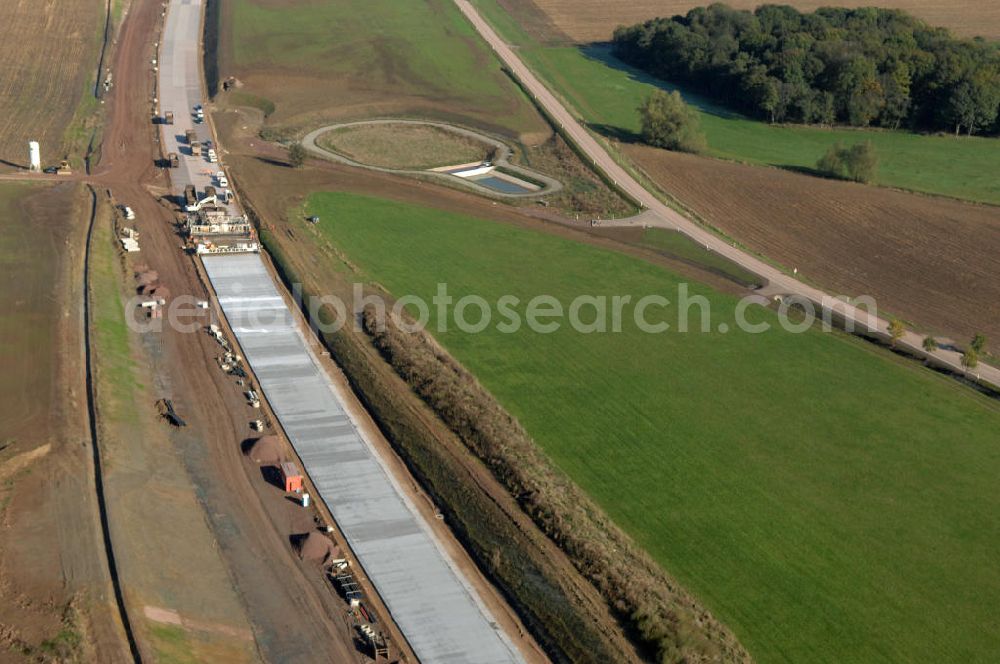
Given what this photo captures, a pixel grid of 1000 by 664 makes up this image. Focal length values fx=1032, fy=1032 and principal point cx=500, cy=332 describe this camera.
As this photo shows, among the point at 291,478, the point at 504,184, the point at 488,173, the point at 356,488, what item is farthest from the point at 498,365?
the point at 488,173

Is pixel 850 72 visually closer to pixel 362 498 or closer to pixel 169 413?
pixel 362 498

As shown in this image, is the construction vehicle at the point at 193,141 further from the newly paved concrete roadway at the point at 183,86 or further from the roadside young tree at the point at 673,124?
the roadside young tree at the point at 673,124

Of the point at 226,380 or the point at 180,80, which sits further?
the point at 180,80

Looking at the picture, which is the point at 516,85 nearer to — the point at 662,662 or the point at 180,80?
the point at 180,80

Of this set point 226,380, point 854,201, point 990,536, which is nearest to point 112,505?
point 226,380

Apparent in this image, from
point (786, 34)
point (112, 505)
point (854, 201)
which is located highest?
point (786, 34)

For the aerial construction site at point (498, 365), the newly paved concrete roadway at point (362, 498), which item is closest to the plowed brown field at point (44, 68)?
the aerial construction site at point (498, 365)

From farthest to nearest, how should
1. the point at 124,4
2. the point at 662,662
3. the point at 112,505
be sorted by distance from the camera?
the point at 124,4 → the point at 112,505 → the point at 662,662
